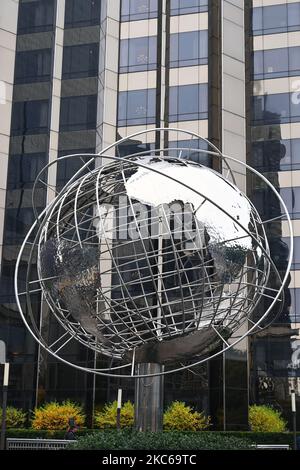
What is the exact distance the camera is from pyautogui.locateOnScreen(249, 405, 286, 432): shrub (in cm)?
3388

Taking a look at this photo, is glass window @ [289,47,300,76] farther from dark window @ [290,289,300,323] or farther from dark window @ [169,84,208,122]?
dark window @ [290,289,300,323]

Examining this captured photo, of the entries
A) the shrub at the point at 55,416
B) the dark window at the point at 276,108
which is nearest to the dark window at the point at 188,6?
the dark window at the point at 276,108

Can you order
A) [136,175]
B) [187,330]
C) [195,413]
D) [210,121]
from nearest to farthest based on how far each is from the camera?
[187,330], [136,175], [195,413], [210,121]

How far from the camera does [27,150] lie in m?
39.6

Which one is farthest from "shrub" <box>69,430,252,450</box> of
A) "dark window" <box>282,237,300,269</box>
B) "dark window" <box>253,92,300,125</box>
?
"dark window" <box>253,92,300,125</box>

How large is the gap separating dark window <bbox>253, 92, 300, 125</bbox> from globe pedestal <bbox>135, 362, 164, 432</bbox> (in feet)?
95.1

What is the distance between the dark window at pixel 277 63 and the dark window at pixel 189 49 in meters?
3.15

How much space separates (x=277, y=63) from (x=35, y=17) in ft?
46.8

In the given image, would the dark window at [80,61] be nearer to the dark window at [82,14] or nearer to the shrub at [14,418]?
the dark window at [82,14]

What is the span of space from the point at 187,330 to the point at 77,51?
31.4 m

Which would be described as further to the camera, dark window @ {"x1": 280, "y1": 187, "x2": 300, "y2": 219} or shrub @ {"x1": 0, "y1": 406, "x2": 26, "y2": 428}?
dark window @ {"x1": 280, "y1": 187, "x2": 300, "y2": 219}
